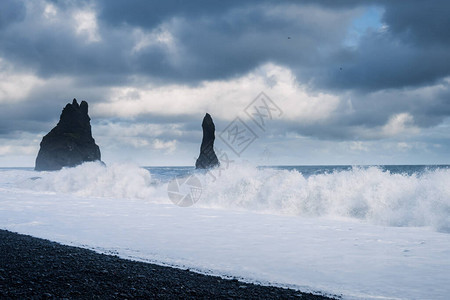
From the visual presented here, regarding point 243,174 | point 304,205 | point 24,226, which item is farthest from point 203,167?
point 24,226

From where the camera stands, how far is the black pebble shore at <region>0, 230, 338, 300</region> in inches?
170

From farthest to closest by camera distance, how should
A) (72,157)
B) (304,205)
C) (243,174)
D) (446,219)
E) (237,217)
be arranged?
(72,157) < (243,174) < (304,205) < (237,217) < (446,219)

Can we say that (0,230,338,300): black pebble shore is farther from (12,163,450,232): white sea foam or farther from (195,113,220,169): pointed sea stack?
(195,113,220,169): pointed sea stack

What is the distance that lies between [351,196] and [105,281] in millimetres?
11501

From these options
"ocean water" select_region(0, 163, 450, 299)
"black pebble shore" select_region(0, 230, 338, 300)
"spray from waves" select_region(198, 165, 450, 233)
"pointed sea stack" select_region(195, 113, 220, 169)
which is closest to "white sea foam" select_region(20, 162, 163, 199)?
"ocean water" select_region(0, 163, 450, 299)

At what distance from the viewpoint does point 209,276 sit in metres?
5.47

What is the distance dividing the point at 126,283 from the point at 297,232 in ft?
19.4

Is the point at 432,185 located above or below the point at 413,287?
above

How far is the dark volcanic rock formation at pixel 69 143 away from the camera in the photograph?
69750 mm

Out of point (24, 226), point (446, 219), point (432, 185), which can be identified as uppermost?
point (432, 185)

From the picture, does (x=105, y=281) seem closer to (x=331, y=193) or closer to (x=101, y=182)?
(x=331, y=193)

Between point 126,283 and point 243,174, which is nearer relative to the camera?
point 126,283

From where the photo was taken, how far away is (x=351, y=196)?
14086 mm

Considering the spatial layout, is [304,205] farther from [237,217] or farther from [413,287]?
[413,287]
